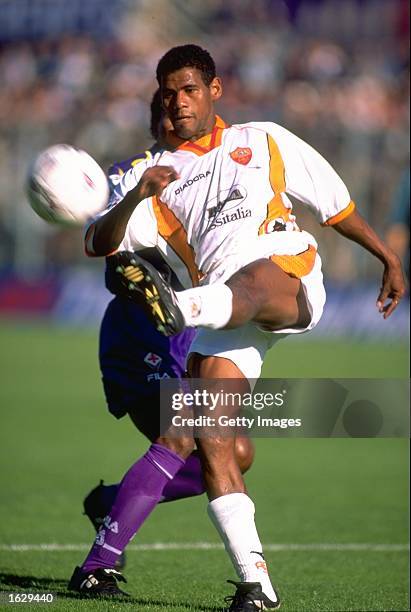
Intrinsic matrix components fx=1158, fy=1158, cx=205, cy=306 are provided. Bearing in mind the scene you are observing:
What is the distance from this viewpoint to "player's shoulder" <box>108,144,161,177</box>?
5.80 m

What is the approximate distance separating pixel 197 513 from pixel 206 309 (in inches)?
168

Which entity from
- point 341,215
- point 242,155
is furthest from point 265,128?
point 341,215

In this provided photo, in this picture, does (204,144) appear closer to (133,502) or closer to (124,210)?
(124,210)

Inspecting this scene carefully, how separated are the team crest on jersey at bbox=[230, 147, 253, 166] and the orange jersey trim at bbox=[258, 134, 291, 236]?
0.32ft

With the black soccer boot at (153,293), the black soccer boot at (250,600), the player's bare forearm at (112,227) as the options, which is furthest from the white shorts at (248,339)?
the black soccer boot at (250,600)

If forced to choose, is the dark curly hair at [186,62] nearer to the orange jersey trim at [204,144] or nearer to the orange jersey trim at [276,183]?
the orange jersey trim at [204,144]

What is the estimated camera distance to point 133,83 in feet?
77.8

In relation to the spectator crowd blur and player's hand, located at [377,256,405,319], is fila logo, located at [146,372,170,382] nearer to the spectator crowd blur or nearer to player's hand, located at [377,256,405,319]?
player's hand, located at [377,256,405,319]

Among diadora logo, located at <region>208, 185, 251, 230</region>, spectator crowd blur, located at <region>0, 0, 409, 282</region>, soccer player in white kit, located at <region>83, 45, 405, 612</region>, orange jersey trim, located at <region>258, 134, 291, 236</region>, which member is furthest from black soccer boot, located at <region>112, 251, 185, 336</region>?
spectator crowd blur, located at <region>0, 0, 409, 282</region>

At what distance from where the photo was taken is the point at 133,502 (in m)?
5.56

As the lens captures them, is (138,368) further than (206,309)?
Yes

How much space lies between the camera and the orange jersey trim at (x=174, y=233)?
5.36 metres

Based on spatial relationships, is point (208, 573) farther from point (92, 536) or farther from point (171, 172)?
point (171, 172)

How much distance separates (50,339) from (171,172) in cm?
1730
